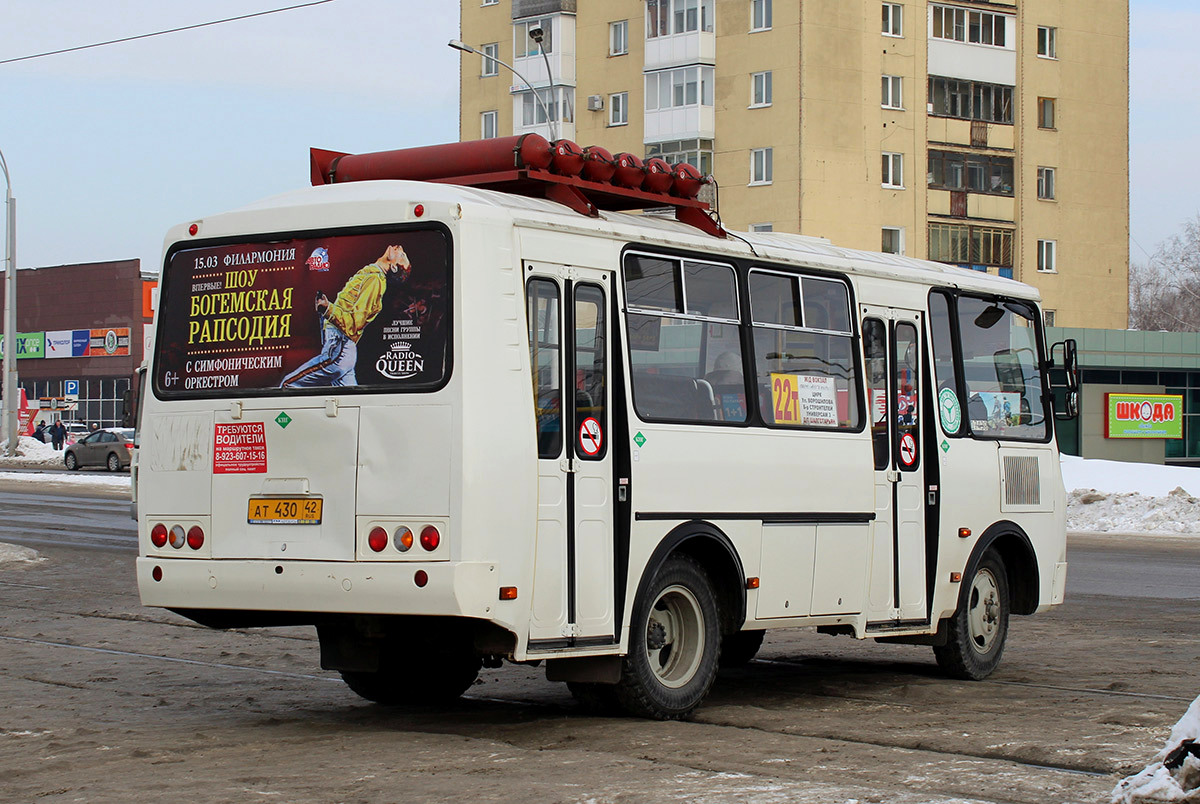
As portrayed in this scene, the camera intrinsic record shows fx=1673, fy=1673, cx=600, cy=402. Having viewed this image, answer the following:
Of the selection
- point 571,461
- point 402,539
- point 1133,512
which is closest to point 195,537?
point 402,539

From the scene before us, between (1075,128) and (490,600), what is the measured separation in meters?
60.5

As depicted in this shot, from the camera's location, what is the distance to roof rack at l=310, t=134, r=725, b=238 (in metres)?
9.35

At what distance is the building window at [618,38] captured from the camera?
206ft

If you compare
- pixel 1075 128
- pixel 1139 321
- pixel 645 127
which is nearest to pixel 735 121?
pixel 645 127

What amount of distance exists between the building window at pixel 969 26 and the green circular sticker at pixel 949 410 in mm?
52105

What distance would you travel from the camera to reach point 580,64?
64.4 m

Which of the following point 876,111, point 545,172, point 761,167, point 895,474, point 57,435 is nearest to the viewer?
point 545,172

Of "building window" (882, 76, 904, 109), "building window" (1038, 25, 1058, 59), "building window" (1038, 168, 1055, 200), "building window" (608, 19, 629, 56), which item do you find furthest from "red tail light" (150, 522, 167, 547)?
"building window" (1038, 25, 1058, 59)

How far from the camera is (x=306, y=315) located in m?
8.66

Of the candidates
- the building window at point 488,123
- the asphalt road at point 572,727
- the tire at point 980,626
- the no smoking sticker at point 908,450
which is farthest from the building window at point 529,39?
the no smoking sticker at point 908,450

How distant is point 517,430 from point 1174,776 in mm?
3517

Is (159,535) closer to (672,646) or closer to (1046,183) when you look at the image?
(672,646)

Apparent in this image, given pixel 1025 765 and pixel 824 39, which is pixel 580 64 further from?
pixel 1025 765

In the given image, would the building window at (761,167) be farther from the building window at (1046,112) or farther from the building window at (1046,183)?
the building window at (1046,112)
